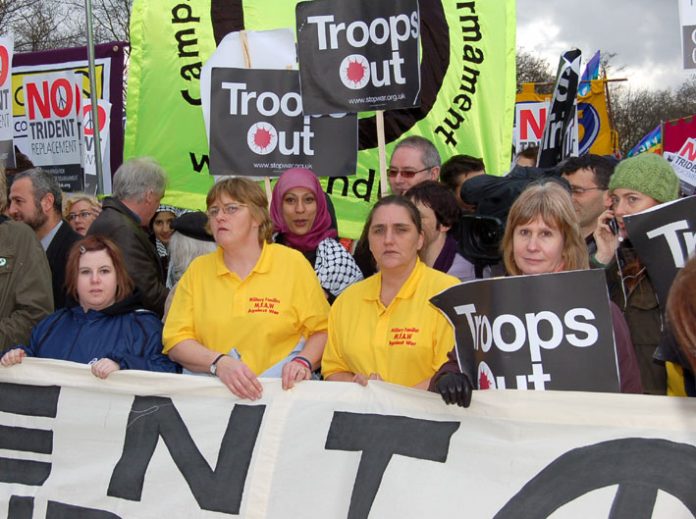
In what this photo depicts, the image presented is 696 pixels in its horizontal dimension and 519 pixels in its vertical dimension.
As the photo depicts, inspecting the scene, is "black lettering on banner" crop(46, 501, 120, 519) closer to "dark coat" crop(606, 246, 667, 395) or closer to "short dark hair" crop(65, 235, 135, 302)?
"short dark hair" crop(65, 235, 135, 302)

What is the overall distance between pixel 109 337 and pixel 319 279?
3.29 ft

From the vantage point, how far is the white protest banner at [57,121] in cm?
788

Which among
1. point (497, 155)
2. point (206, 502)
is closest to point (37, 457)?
point (206, 502)

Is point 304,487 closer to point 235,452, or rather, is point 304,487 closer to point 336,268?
point 235,452

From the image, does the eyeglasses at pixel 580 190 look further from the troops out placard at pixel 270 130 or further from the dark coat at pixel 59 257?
the dark coat at pixel 59 257

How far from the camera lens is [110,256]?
4.03 m

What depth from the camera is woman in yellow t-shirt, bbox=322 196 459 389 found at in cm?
346

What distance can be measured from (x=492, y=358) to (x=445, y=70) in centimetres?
345

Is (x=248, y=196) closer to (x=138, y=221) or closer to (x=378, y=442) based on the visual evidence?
(x=378, y=442)

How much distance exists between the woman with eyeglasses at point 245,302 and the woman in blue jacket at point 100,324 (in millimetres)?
151

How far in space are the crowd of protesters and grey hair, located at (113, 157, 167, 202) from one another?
0.20 metres

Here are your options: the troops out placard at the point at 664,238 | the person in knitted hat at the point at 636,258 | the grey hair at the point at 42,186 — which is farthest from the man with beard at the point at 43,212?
the troops out placard at the point at 664,238

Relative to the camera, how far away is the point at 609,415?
284 cm

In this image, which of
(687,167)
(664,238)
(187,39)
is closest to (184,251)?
(187,39)
